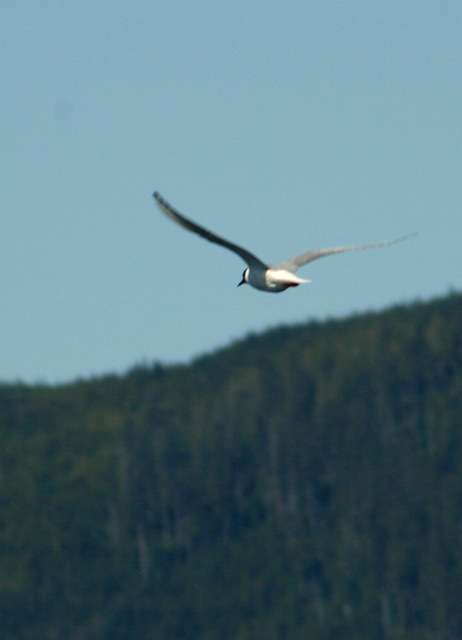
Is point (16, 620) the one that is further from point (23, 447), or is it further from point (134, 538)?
point (23, 447)

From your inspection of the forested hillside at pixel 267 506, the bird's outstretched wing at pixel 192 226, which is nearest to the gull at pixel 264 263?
the bird's outstretched wing at pixel 192 226

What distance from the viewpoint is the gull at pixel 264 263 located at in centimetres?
2609

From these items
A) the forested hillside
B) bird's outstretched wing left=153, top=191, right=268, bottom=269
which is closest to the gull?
bird's outstretched wing left=153, top=191, right=268, bottom=269

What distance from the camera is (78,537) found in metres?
179

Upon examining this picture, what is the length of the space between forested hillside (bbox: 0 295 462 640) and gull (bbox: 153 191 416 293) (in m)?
117

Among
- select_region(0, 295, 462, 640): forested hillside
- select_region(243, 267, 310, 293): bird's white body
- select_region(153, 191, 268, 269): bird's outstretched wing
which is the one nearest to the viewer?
select_region(153, 191, 268, 269): bird's outstretched wing

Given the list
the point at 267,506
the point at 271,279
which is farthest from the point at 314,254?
the point at 267,506

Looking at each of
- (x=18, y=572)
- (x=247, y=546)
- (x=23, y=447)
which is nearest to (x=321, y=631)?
(x=247, y=546)

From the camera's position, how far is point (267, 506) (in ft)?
563

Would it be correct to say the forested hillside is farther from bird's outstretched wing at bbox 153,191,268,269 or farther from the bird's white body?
bird's outstretched wing at bbox 153,191,268,269

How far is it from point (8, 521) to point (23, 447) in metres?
16.1

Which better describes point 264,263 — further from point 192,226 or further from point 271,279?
point 192,226

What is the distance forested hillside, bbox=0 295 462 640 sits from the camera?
15350 cm

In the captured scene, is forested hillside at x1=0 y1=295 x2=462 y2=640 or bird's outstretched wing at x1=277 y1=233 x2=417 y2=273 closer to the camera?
bird's outstretched wing at x1=277 y1=233 x2=417 y2=273
